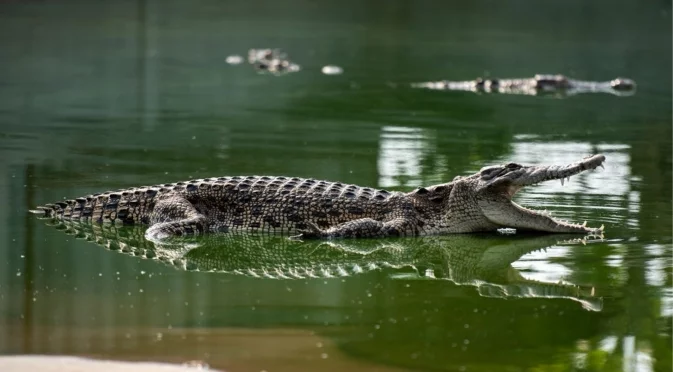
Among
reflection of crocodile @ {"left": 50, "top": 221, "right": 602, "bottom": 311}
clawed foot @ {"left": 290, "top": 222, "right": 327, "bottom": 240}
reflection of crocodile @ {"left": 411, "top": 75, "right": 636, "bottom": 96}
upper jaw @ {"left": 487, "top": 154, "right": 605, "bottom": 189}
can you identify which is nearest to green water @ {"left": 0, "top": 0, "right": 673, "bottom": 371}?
reflection of crocodile @ {"left": 50, "top": 221, "right": 602, "bottom": 311}

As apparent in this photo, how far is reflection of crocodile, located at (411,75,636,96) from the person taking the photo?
20.5 meters

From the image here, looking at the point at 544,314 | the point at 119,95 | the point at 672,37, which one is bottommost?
the point at 544,314

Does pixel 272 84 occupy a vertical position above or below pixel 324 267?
above

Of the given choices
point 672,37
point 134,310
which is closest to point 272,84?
point 134,310

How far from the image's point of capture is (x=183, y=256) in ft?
27.6

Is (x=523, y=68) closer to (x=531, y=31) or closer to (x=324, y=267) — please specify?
(x=531, y=31)

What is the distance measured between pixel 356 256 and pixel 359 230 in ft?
1.74

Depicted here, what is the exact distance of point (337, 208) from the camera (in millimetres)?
9219

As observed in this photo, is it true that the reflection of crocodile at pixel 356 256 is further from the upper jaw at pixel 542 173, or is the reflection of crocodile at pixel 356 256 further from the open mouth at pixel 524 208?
the upper jaw at pixel 542 173

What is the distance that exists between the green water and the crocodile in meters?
0.20

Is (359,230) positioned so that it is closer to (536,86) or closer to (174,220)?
(174,220)

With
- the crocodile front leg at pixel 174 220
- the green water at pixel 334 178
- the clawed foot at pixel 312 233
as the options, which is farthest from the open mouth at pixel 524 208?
the crocodile front leg at pixel 174 220

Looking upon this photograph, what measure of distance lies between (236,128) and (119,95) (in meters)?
3.90

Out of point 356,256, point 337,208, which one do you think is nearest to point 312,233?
point 337,208
